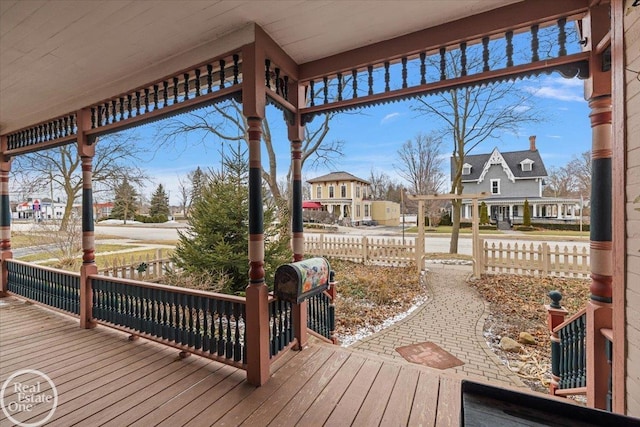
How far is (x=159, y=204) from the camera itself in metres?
17.3

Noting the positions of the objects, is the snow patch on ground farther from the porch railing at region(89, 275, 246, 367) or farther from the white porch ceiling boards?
the white porch ceiling boards

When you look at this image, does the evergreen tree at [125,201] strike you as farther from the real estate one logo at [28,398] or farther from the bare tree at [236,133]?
the real estate one logo at [28,398]

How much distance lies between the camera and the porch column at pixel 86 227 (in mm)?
3215

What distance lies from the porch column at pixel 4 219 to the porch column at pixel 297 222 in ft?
16.2

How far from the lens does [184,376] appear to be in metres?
2.21

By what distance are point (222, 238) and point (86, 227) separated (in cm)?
168

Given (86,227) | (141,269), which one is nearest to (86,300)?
(86,227)

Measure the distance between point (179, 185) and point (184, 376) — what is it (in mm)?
10924

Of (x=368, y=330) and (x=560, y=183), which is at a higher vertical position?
(x=560, y=183)

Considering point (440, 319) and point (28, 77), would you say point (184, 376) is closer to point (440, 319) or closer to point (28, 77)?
point (28, 77)

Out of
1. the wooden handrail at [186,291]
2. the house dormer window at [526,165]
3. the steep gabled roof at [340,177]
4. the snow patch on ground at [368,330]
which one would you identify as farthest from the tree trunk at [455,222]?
the steep gabled roof at [340,177]

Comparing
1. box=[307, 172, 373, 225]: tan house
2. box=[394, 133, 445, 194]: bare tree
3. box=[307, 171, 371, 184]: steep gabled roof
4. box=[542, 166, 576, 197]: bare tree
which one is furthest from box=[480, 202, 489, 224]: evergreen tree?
box=[307, 171, 371, 184]: steep gabled roof

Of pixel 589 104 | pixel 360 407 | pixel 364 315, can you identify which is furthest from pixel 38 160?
pixel 589 104

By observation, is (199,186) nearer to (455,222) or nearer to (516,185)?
(455,222)
